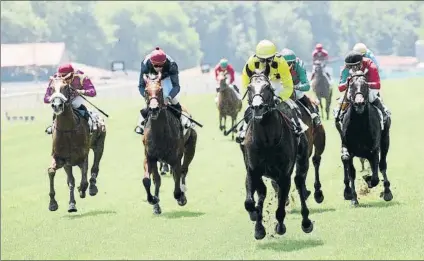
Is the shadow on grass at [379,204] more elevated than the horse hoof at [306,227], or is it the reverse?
the horse hoof at [306,227]

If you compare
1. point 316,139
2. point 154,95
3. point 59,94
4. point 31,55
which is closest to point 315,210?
point 316,139

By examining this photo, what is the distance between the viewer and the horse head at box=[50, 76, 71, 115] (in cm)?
1697

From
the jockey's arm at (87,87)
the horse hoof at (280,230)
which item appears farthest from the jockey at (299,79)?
the jockey's arm at (87,87)

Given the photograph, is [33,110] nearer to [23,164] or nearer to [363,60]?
[23,164]

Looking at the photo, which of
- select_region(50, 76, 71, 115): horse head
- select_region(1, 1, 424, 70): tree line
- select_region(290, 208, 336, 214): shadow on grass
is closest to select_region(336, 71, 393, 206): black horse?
select_region(290, 208, 336, 214): shadow on grass

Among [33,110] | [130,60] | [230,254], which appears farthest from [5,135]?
[130,60]

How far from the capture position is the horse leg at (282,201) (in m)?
14.0

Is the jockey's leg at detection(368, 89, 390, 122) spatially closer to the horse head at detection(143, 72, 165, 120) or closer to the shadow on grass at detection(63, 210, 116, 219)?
the horse head at detection(143, 72, 165, 120)

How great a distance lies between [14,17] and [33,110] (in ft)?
240

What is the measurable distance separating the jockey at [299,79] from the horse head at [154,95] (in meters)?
1.89

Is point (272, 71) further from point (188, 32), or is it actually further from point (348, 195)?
point (188, 32)

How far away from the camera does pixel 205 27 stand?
552ft

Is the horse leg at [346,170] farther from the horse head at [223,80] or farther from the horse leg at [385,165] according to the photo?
the horse head at [223,80]

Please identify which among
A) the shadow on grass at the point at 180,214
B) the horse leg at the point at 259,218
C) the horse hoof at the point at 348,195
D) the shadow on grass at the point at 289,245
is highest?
the horse leg at the point at 259,218
